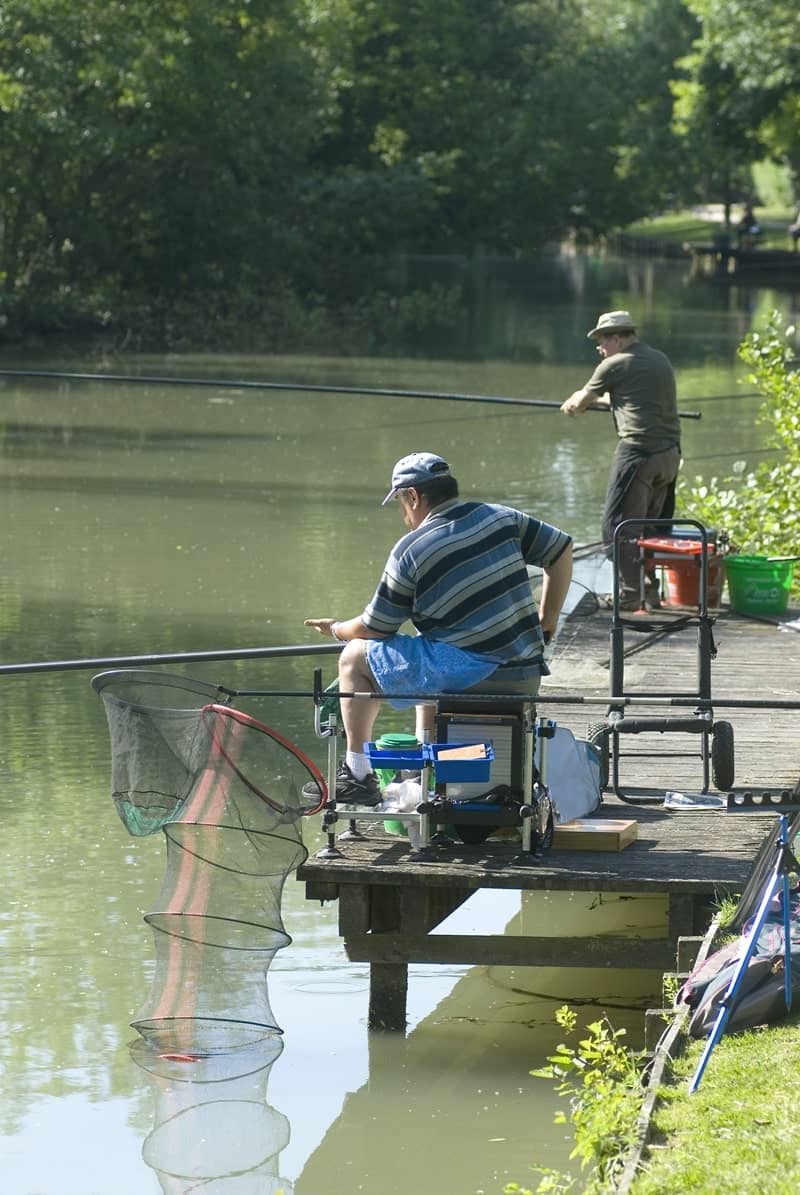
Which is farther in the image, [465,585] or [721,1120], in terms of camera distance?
[465,585]

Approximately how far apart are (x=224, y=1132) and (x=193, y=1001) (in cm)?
53

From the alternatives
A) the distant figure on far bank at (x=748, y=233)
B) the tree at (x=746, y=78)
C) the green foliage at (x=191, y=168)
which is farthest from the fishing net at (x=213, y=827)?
the distant figure on far bank at (x=748, y=233)

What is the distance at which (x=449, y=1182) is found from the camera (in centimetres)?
576

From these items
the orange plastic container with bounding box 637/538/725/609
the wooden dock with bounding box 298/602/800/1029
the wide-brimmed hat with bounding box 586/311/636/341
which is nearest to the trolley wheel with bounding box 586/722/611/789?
the wooden dock with bounding box 298/602/800/1029

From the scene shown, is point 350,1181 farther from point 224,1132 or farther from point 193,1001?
point 193,1001

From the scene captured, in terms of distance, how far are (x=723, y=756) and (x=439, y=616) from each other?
1074 mm

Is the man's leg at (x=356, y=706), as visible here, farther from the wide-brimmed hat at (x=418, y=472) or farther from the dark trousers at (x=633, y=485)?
the dark trousers at (x=633, y=485)

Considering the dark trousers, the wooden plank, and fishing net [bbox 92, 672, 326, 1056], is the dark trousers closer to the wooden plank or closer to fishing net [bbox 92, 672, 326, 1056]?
the wooden plank

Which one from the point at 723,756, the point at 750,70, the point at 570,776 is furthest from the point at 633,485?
the point at 750,70

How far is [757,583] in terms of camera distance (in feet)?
37.2

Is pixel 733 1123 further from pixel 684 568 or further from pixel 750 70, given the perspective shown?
pixel 750 70

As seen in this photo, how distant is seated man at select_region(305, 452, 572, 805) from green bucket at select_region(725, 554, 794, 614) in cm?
465

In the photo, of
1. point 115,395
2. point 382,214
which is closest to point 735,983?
point 115,395

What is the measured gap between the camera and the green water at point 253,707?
6062mm
